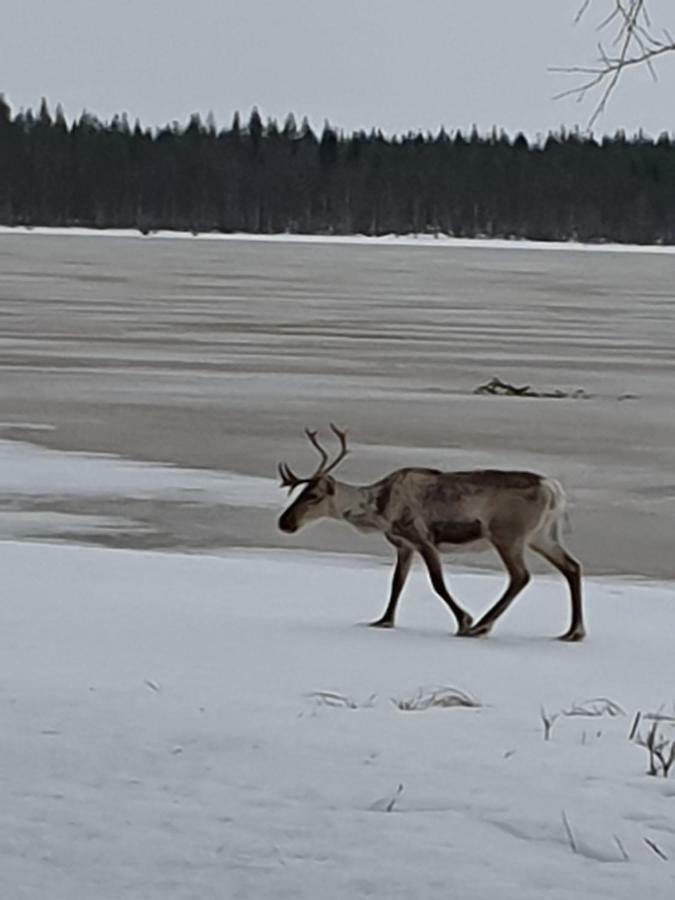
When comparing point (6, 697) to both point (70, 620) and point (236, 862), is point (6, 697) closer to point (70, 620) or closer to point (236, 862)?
point (236, 862)

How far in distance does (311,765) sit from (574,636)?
4.06 meters

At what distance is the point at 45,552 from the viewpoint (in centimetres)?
1134

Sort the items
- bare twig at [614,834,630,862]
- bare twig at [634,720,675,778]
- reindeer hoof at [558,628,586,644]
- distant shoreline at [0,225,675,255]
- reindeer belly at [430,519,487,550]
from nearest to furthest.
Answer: bare twig at [614,834,630,862] → bare twig at [634,720,675,778] → reindeer hoof at [558,628,586,644] → reindeer belly at [430,519,487,550] → distant shoreline at [0,225,675,255]

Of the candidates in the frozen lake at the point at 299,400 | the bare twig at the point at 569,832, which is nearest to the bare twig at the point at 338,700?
the bare twig at the point at 569,832

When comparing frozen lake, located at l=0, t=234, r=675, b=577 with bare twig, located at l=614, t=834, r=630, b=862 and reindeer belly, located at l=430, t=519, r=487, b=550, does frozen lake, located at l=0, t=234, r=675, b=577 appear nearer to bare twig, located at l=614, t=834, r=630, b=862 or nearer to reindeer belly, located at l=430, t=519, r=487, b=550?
reindeer belly, located at l=430, t=519, r=487, b=550

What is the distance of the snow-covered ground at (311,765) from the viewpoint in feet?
14.1

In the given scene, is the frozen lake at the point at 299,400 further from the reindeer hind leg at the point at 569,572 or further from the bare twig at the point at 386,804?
the bare twig at the point at 386,804

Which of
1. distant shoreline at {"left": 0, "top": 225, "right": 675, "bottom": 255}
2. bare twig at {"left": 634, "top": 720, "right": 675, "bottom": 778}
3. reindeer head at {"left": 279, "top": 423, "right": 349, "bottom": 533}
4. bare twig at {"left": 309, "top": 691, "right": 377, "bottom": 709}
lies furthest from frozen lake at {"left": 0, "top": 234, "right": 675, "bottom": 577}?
distant shoreline at {"left": 0, "top": 225, "right": 675, "bottom": 255}

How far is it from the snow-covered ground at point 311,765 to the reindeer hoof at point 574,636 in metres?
0.08

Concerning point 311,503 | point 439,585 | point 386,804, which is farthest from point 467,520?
point 386,804

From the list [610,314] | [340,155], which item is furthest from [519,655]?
[340,155]

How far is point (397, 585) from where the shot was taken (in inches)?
364

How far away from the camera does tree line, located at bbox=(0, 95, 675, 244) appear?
108 metres

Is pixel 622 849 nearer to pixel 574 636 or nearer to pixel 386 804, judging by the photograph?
pixel 386 804
